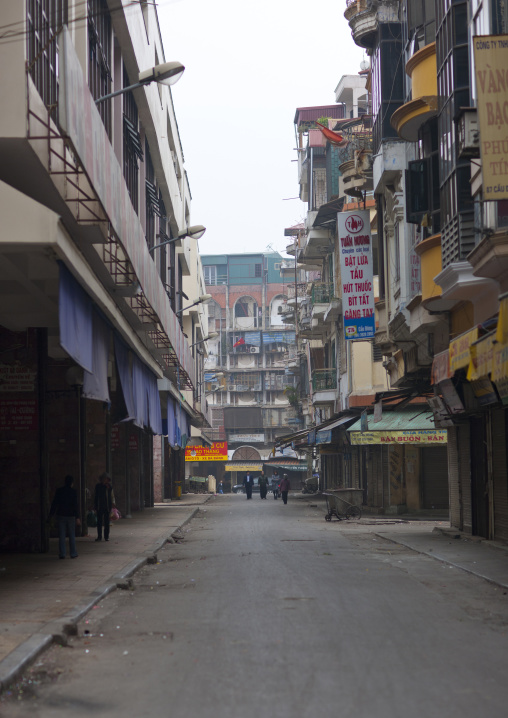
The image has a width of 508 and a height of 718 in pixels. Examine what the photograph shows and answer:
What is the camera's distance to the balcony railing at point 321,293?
4700 centimetres

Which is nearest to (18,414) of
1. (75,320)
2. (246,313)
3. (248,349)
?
(75,320)

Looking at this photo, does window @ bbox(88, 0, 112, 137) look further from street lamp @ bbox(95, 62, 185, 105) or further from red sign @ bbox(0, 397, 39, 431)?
red sign @ bbox(0, 397, 39, 431)

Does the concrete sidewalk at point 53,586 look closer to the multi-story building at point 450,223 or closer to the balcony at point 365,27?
the multi-story building at point 450,223

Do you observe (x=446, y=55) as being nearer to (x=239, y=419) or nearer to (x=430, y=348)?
(x=430, y=348)

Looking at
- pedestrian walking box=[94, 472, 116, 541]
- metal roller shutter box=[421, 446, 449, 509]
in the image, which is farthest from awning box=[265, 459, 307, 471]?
pedestrian walking box=[94, 472, 116, 541]

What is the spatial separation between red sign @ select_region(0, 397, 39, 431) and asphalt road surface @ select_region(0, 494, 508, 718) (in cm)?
425

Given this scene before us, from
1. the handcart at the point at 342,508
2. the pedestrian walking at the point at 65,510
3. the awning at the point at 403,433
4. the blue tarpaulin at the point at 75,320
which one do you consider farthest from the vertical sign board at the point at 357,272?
the blue tarpaulin at the point at 75,320

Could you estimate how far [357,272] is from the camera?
1069 inches

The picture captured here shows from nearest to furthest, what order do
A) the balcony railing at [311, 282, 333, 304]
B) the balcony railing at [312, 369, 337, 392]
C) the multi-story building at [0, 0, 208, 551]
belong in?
1. the multi-story building at [0, 0, 208, 551]
2. the balcony railing at [311, 282, 333, 304]
3. the balcony railing at [312, 369, 337, 392]

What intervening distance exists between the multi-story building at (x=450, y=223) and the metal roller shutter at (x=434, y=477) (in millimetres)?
6203

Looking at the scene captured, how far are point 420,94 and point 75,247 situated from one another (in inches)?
396

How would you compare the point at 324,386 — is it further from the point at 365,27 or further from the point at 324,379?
the point at 365,27

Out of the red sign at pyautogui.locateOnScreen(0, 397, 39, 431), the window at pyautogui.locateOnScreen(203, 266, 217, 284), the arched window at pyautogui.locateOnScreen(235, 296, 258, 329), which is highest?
the window at pyautogui.locateOnScreen(203, 266, 217, 284)

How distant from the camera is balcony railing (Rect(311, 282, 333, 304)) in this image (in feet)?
154
